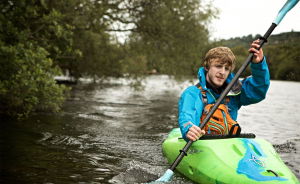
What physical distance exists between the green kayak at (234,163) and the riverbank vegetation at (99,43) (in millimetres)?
3357

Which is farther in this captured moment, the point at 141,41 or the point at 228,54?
the point at 141,41

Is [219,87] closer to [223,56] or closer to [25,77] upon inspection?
[223,56]

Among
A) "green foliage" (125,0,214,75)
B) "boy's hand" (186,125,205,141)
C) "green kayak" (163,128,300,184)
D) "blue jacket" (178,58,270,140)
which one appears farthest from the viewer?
"green foliage" (125,0,214,75)

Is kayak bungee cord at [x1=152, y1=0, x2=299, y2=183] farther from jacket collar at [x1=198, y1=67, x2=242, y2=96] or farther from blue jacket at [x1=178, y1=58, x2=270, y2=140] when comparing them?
jacket collar at [x1=198, y1=67, x2=242, y2=96]

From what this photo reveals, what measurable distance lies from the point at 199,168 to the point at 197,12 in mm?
9167

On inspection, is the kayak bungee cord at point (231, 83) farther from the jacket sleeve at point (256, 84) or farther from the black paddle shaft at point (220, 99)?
the jacket sleeve at point (256, 84)

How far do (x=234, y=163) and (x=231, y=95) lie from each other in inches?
36.0

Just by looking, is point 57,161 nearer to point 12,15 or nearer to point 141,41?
point 12,15

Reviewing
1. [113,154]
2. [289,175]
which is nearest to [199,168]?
[289,175]

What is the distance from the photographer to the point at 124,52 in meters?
13.9

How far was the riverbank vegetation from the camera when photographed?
6.13 metres

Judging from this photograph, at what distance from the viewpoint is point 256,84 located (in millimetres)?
3814

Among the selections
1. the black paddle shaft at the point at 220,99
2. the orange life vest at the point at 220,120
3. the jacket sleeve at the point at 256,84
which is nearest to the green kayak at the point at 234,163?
the black paddle shaft at the point at 220,99

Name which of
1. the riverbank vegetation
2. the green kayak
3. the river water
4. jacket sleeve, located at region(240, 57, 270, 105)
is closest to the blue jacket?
jacket sleeve, located at region(240, 57, 270, 105)
